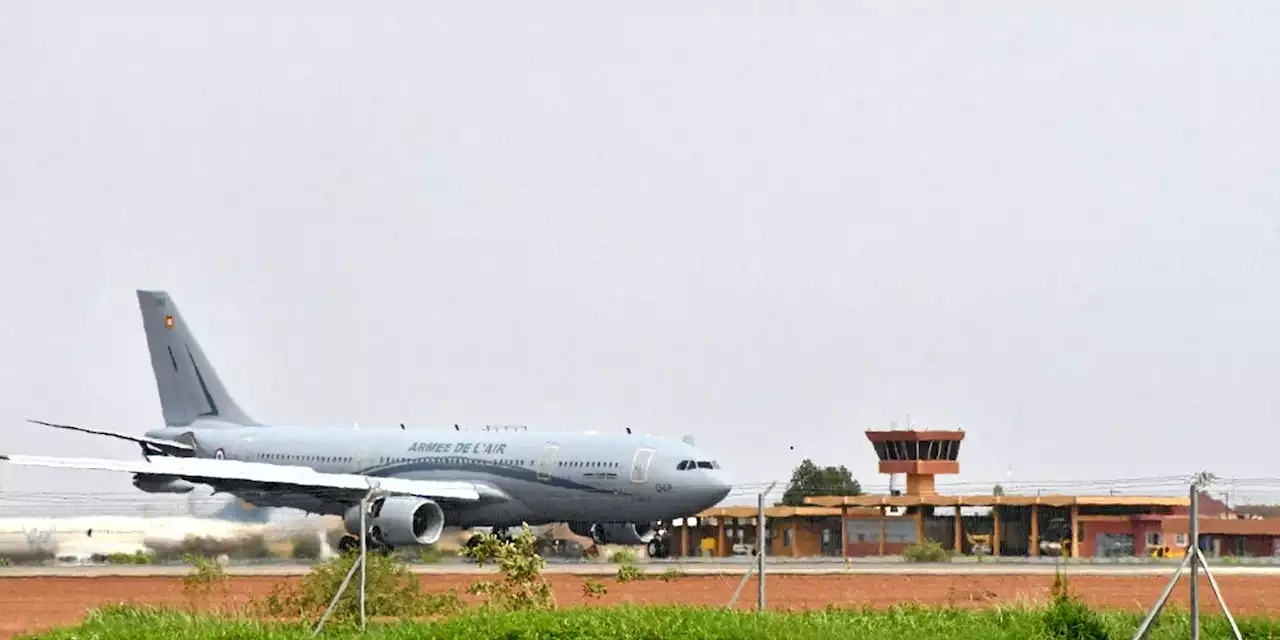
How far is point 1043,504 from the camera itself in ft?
245

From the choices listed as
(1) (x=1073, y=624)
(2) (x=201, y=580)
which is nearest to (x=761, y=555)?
(1) (x=1073, y=624)

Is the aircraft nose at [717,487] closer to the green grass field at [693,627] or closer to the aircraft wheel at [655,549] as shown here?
the aircraft wheel at [655,549]

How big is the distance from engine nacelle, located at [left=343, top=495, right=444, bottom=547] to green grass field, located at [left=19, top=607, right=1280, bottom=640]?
2655 cm

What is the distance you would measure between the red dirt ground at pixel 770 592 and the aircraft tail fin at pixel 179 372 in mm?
24120

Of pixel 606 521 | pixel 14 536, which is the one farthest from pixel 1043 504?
pixel 14 536

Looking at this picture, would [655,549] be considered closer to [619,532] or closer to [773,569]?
[619,532]

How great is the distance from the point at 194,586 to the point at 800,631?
493 inches

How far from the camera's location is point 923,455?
88.5 meters

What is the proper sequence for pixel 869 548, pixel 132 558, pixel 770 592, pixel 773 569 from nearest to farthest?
1. pixel 770 592
2. pixel 773 569
3. pixel 132 558
4. pixel 869 548

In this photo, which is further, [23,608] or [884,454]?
[884,454]

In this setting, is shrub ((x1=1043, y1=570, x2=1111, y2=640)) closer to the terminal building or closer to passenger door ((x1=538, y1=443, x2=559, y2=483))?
passenger door ((x1=538, y1=443, x2=559, y2=483))

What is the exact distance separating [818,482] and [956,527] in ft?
141

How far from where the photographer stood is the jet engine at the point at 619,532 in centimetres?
5584

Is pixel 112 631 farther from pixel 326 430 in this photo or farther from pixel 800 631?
pixel 326 430
